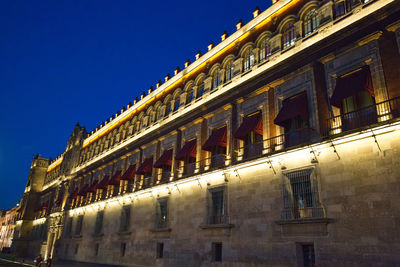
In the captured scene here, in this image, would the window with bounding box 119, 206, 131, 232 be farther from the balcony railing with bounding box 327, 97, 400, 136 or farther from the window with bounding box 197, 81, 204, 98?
the balcony railing with bounding box 327, 97, 400, 136

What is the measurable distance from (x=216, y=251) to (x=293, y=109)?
9551mm

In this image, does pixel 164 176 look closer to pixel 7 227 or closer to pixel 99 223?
pixel 99 223

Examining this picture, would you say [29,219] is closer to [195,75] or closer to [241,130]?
[195,75]

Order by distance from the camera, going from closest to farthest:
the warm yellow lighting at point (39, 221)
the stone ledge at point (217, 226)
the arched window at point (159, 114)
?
the stone ledge at point (217, 226), the arched window at point (159, 114), the warm yellow lighting at point (39, 221)

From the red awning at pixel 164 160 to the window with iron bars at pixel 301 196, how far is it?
1138 cm

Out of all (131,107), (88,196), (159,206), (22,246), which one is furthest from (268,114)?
(22,246)

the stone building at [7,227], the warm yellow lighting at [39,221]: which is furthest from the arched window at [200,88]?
the stone building at [7,227]

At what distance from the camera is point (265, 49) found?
767 inches

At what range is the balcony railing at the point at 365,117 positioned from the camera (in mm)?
12445

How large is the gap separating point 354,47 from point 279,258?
10.6 m

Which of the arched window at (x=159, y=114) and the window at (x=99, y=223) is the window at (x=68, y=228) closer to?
the window at (x=99, y=223)

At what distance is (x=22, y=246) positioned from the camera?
190 ft

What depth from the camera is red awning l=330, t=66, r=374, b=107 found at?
13242mm

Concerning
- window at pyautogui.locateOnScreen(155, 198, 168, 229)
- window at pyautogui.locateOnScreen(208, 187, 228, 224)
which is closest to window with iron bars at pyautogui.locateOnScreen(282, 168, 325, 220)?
window at pyautogui.locateOnScreen(208, 187, 228, 224)
